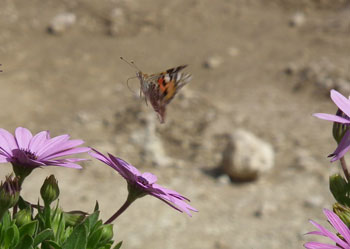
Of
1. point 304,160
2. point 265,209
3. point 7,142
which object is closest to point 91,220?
point 7,142

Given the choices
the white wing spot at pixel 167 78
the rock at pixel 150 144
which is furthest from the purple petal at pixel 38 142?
the rock at pixel 150 144

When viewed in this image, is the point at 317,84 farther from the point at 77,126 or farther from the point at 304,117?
the point at 77,126

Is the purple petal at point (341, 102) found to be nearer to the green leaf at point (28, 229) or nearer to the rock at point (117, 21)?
the green leaf at point (28, 229)

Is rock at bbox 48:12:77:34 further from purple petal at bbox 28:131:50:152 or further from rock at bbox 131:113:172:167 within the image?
purple petal at bbox 28:131:50:152

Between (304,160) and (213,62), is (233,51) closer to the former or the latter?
(213,62)

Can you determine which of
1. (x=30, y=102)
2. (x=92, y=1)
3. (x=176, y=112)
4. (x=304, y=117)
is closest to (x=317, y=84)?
(x=304, y=117)
